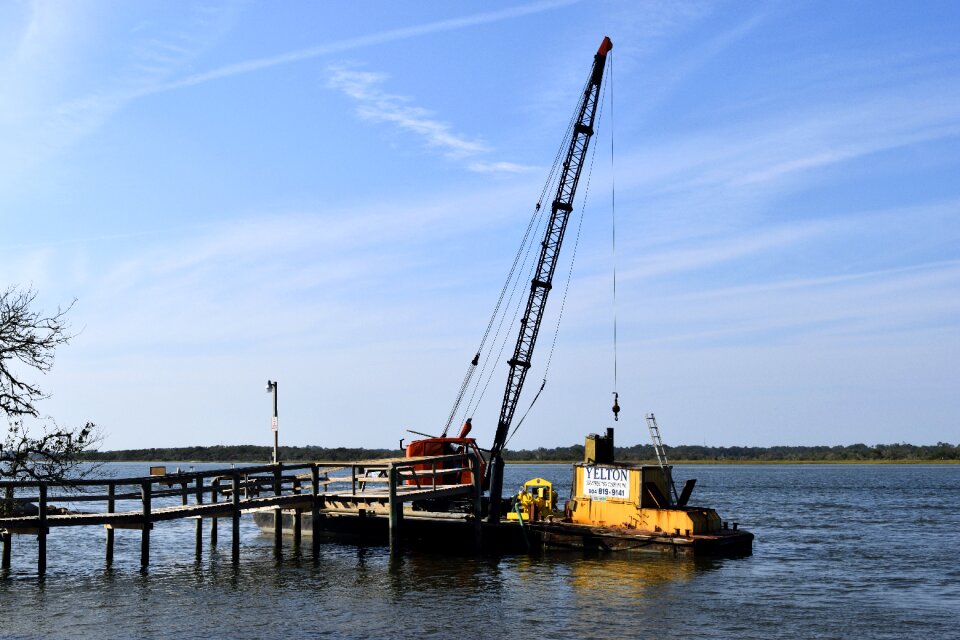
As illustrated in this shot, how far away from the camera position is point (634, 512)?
105 feet

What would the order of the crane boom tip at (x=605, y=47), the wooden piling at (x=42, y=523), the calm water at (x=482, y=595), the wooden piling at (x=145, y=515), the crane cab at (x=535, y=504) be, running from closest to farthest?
the calm water at (x=482, y=595) < the wooden piling at (x=42, y=523) < the wooden piling at (x=145, y=515) < the crane cab at (x=535, y=504) < the crane boom tip at (x=605, y=47)

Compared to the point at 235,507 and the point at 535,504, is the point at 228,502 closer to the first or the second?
the point at 235,507

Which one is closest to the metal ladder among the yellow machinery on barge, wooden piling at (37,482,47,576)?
the yellow machinery on barge

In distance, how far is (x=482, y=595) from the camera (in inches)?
1018

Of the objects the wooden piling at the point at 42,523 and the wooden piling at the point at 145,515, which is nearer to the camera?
the wooden piling at the point at 42,523

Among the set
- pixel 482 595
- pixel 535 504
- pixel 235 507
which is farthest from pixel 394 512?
pixel 482 595

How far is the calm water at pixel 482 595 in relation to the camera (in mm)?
21984

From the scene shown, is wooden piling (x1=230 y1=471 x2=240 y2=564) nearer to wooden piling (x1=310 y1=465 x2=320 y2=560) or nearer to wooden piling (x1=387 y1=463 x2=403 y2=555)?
wooden piling (x1=310 y1=465 x2=320 y2=560)

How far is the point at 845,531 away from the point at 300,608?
101 feet

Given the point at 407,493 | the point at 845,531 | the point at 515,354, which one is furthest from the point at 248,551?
the point at 845,531

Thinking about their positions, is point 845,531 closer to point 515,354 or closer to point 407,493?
point 515,354

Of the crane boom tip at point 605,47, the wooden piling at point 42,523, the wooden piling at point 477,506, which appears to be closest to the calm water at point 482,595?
the wooden piling at point 42,523

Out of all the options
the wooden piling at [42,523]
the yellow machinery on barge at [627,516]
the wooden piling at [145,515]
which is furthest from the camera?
the yellow machinery on barge at [627,516]

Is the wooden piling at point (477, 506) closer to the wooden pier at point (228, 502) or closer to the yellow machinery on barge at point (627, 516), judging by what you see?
the wooden pier at point (228, 502)
